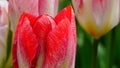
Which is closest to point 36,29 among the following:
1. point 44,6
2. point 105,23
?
point 44,6

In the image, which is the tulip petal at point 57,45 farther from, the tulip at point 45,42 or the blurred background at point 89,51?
the blurred background at point 89,51

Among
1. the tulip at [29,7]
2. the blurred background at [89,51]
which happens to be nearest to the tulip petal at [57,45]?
the tulip at [29,7]

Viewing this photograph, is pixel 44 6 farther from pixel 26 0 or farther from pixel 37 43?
pixel 37 43

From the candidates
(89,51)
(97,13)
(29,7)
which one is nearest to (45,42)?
(29,7)

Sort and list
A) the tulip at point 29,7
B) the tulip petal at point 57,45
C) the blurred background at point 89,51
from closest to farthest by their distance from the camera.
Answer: the tulip petal at point 57,45, the tulip at point 29,7, the blurred background at point 89,51

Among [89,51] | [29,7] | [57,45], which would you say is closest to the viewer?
[57,45]

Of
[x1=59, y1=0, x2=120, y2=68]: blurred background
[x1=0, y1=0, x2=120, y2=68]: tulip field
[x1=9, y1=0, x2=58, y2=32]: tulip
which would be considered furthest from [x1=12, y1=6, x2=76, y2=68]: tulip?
[x1=59, y1=0, x2=120, y2=68]: blurred background

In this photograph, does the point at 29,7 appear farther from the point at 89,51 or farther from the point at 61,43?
the point at 89,51

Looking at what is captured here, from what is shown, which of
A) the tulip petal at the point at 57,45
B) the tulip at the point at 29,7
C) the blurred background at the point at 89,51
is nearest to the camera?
the tulip petal at the point at 57,45
